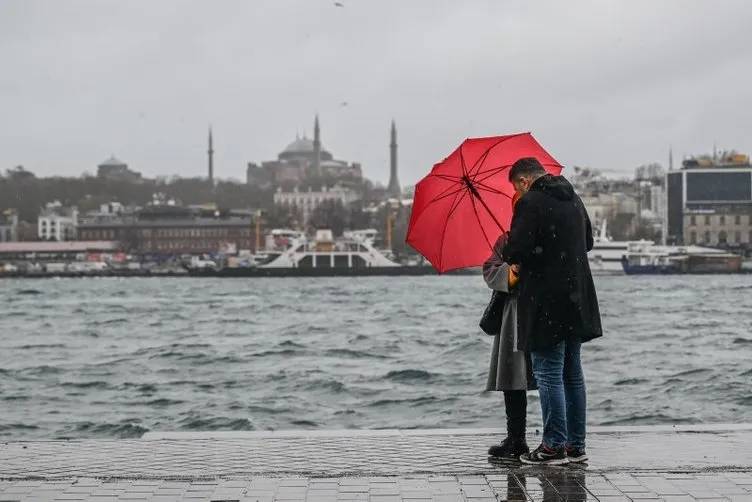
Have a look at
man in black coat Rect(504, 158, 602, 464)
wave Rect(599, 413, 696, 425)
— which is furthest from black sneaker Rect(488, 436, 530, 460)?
wave Rect(599, 413, 696, 425)

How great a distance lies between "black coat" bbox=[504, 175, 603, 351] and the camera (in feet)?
22.4

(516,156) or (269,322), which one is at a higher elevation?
(516,156)

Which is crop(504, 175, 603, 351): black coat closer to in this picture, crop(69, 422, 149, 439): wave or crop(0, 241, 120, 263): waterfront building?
crop(69, 422, 149, 439): wave

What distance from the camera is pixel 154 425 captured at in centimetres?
1409

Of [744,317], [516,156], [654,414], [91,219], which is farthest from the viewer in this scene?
[91,219]

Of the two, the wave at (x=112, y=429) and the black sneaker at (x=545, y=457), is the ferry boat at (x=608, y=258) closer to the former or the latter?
the wave at (x=112, y=429)

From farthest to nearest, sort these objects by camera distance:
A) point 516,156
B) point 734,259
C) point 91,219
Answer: point 91,219 → point 734,259 → point 516,156

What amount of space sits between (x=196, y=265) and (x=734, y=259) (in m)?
44.6

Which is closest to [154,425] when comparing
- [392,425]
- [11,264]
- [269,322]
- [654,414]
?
[392,425]

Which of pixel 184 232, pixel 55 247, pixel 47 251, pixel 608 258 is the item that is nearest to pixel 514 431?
pixel 608 258

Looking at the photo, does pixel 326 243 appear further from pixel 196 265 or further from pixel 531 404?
pixel 531 404

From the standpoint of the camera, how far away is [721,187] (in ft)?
503

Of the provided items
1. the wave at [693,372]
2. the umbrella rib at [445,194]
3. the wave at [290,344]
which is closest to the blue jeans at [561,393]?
the umbrella rib at [445,194]

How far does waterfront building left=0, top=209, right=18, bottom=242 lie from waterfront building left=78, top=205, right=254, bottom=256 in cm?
1816
